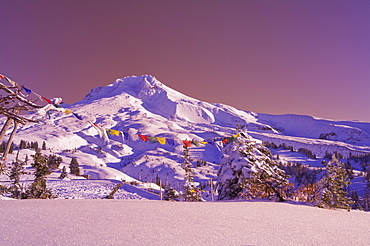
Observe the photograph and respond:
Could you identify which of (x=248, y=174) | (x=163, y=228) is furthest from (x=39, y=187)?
(x=163, y=228)

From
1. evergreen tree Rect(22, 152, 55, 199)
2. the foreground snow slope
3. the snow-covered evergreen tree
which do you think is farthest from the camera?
evergreen tree Rect(22, 152, 55, 199)

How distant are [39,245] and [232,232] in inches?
152

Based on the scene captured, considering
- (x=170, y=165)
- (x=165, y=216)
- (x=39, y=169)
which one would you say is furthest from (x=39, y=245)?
(x=170, y=165)

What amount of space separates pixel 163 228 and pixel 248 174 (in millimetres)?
10740

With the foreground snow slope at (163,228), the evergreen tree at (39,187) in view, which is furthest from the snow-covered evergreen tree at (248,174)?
the evergreen tree at (39,187)

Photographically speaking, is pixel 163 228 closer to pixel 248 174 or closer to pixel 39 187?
pixel 248 174

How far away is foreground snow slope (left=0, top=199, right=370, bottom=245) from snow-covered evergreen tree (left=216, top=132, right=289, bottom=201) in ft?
24.6

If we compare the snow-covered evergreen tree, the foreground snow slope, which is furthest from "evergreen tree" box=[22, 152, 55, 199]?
the foreground snow slope

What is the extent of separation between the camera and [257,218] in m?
7.34

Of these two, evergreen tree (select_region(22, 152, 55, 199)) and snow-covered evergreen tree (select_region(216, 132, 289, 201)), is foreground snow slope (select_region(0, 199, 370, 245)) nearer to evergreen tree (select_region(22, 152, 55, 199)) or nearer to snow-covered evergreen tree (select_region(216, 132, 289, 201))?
snow-covered evergreen tree (select_region(216, 132, 289, 201))

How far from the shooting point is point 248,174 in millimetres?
15562

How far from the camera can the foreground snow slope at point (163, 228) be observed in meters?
4.89

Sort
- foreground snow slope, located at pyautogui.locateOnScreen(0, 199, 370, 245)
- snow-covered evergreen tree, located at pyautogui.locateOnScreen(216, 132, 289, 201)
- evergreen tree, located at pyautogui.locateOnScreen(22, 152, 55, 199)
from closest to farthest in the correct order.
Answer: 1. foreground snow slope, located at pyautogui.locateOnScreen(0, 199, 370, 245)
2. snow-covered evergreen tree, located at pyautogui.locateOnScreen(216, 132, 289, 201)
3. evergreen tree, located at pyautogui.locateOnScreen(22, 152, 55, 199)

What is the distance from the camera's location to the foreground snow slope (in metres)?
4.89
